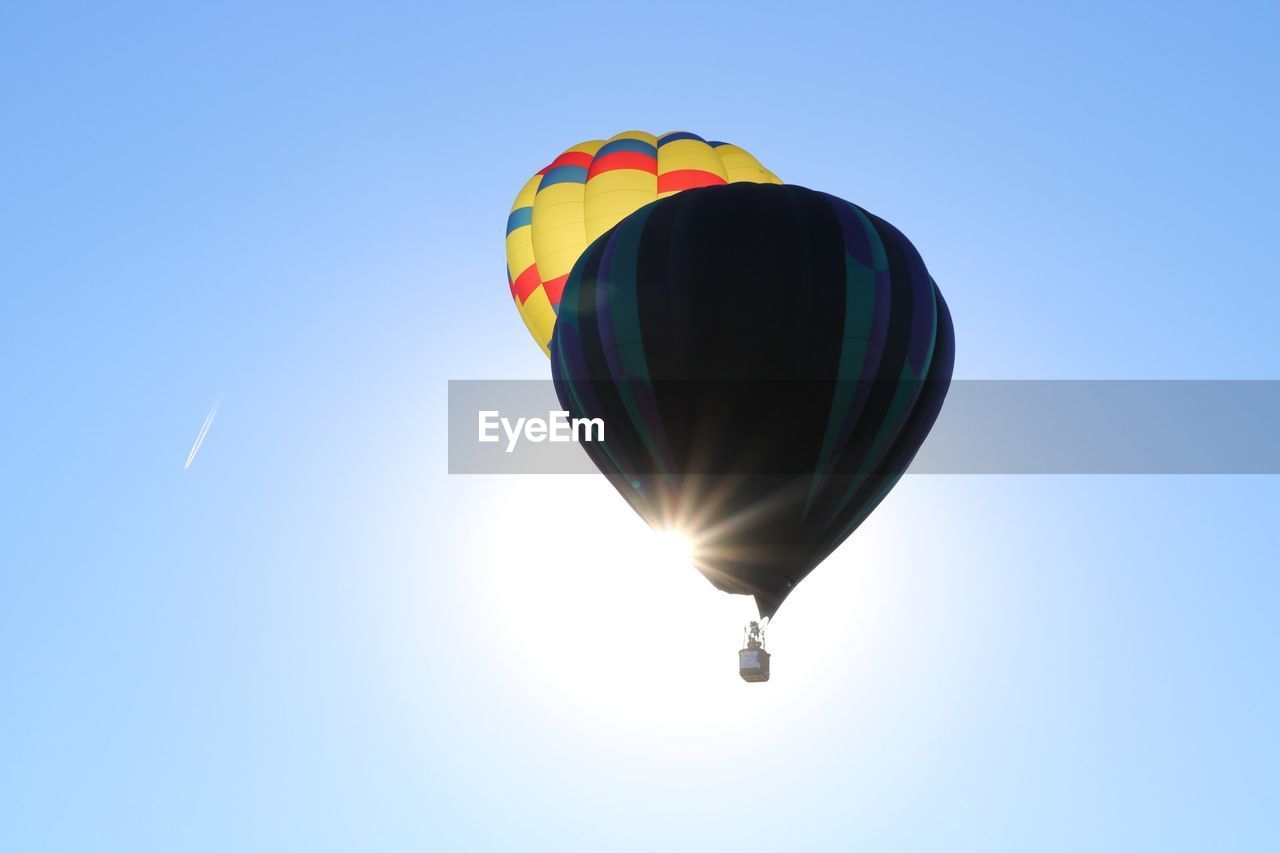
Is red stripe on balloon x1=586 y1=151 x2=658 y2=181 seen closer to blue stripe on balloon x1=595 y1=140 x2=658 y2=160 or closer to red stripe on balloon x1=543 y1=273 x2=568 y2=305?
blue stripe on balloon x1=595 y1=140 x2=658 y2=160

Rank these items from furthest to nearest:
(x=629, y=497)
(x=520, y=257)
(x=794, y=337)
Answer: (x=520, y=257), (x=629, y=497), (x=794, y=337)

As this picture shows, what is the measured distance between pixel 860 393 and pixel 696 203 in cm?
260

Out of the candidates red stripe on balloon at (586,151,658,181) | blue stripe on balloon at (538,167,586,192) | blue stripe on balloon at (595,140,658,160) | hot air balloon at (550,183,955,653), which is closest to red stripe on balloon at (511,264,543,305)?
blue stripe on balloon at (538,167,586,192)

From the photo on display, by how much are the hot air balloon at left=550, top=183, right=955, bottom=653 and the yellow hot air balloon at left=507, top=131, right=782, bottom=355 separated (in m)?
3.82

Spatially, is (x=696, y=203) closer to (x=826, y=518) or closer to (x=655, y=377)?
(x=655, y=377)

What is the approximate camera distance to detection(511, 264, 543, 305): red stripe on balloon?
2078 cm

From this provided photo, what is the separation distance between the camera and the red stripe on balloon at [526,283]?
818 inches

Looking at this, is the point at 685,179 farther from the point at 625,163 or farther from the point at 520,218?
the point at 520,218

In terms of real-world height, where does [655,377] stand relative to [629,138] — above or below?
below

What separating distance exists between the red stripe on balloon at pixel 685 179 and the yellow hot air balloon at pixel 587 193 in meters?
0.01

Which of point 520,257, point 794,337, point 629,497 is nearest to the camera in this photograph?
point 794,337

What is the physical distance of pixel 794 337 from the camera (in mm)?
15641

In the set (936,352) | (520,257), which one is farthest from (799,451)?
(520,257)

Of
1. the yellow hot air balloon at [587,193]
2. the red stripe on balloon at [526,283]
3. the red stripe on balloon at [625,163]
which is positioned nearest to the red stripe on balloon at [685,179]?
the yellow hot air balloon at [587,193]
